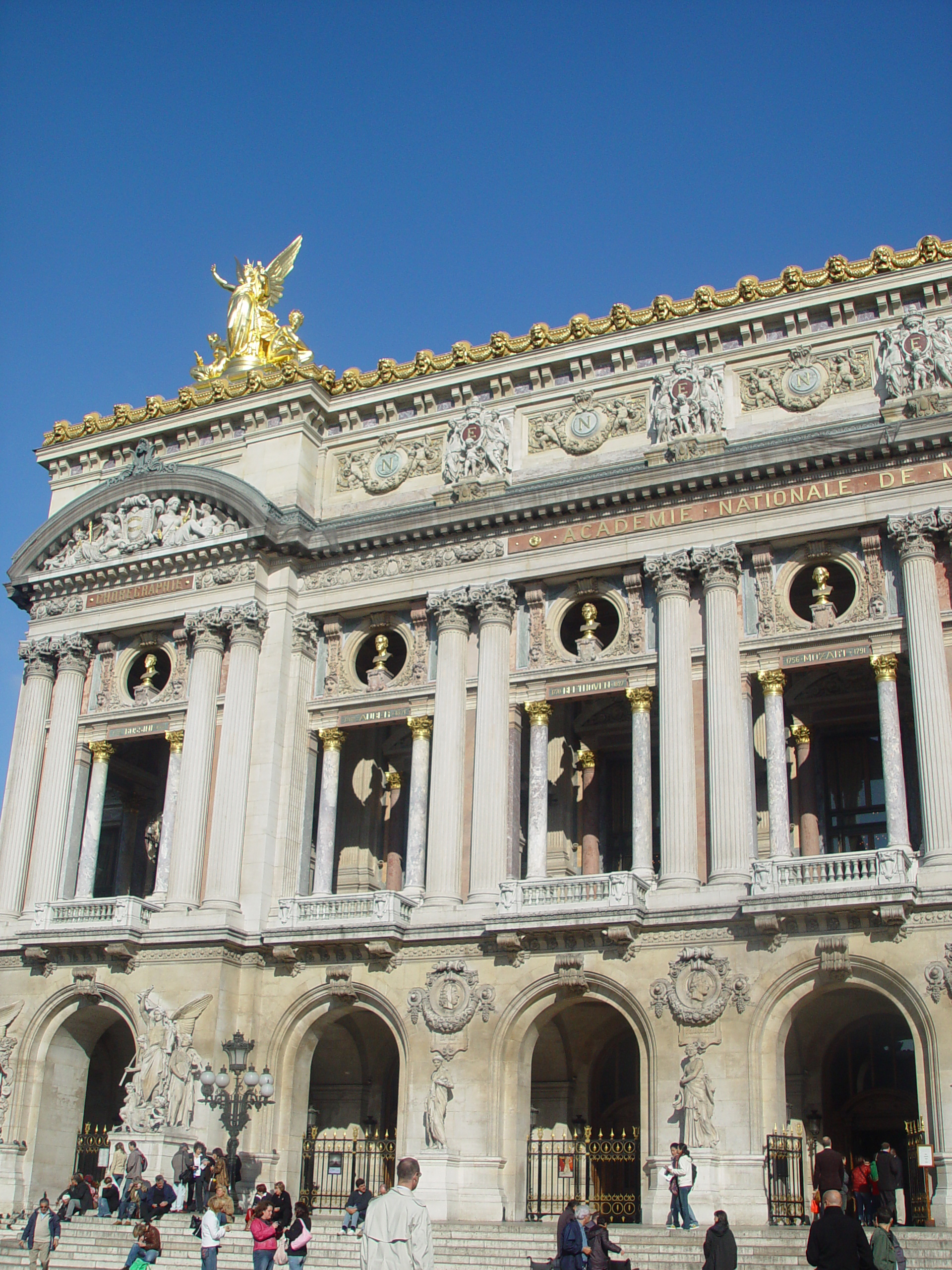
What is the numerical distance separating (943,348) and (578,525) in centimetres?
957

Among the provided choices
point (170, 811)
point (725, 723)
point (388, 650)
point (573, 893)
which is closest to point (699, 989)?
point (573, 893)

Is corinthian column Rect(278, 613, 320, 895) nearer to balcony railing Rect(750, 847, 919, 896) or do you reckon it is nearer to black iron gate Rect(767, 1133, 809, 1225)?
balcony railing Rect(750, 847, 919, 896)

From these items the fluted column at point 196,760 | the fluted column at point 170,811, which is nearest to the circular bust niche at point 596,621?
the fluted column at point 196,760

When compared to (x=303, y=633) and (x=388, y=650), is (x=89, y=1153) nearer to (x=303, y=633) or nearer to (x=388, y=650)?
(x=303, y=633)

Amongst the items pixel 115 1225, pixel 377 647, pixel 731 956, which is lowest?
pixel 115 1225

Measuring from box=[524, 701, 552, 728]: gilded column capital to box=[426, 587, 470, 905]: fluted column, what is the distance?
170 cm

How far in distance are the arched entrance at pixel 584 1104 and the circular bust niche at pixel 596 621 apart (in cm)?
909

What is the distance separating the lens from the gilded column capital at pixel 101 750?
40188 millimetres

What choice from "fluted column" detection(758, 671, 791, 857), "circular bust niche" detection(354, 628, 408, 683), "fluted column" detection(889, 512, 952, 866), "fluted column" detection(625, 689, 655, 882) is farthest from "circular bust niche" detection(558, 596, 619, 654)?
"fluted column" detection(889, 512, 952, 866)

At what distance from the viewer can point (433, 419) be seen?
39812mm

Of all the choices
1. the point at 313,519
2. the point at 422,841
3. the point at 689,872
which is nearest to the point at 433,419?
the point at 313,519

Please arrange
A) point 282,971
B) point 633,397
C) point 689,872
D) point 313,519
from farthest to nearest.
A: point 313,519 < point 633,397 < point 282,971 < point 689,872

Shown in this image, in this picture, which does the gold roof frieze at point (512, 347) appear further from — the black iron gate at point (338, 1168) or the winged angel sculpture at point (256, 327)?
the black iron gate at point (338, 1168)

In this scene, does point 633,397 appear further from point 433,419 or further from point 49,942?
point 49,942
